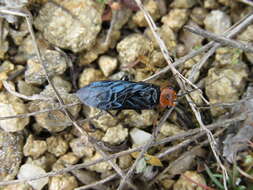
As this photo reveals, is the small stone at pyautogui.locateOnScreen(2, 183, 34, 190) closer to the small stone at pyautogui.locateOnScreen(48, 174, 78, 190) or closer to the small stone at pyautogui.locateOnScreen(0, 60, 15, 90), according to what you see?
the small stone at pyautogui.locateOnScreen(48, 174, 78, 190)

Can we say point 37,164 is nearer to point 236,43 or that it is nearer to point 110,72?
point 110,72

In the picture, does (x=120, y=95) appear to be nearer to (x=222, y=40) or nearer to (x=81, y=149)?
(x=81, y=149)

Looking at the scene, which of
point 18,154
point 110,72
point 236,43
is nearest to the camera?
point 236,43

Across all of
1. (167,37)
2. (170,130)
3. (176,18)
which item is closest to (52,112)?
(170,130)

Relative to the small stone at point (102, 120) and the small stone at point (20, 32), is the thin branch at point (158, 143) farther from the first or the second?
the small stone at point (20, 32)

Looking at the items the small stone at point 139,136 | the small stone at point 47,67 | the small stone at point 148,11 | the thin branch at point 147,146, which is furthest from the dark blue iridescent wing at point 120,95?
the small stone at point 148,11

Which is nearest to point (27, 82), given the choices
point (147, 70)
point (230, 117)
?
point (147, 70)
